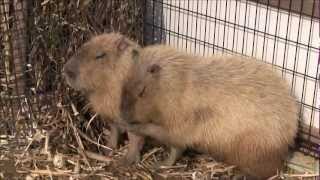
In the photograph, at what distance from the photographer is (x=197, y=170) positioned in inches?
173

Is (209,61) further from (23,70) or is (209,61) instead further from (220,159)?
(23,70)

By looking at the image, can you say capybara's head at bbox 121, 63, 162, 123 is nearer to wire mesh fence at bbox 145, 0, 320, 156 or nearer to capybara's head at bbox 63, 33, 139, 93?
capybara's head at bbox 63, 33, 139, 93

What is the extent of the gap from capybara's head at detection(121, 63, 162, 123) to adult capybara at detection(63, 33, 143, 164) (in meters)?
0.06

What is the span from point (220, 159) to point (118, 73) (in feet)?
2.96

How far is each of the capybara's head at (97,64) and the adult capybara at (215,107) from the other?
0.11 meters

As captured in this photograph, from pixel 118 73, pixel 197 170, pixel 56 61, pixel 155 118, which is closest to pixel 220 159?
pixel 197 170

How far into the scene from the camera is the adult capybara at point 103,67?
13.3ft

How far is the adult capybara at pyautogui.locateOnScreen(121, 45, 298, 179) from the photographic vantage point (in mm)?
4008

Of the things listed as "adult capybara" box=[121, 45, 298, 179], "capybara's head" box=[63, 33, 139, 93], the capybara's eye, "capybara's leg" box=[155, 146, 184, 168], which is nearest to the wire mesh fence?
"adult capybara" box=[121, 45, 298, 179]

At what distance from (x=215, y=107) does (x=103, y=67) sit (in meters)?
0.77

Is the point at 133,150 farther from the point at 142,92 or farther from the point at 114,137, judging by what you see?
the point at 142,92

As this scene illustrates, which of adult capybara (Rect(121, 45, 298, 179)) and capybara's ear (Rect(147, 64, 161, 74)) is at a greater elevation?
capybara's ear (Rect(147, 64, 161, 74))

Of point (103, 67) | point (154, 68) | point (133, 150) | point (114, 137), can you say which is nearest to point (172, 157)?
point (133, 150)

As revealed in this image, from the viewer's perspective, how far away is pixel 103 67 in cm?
407
